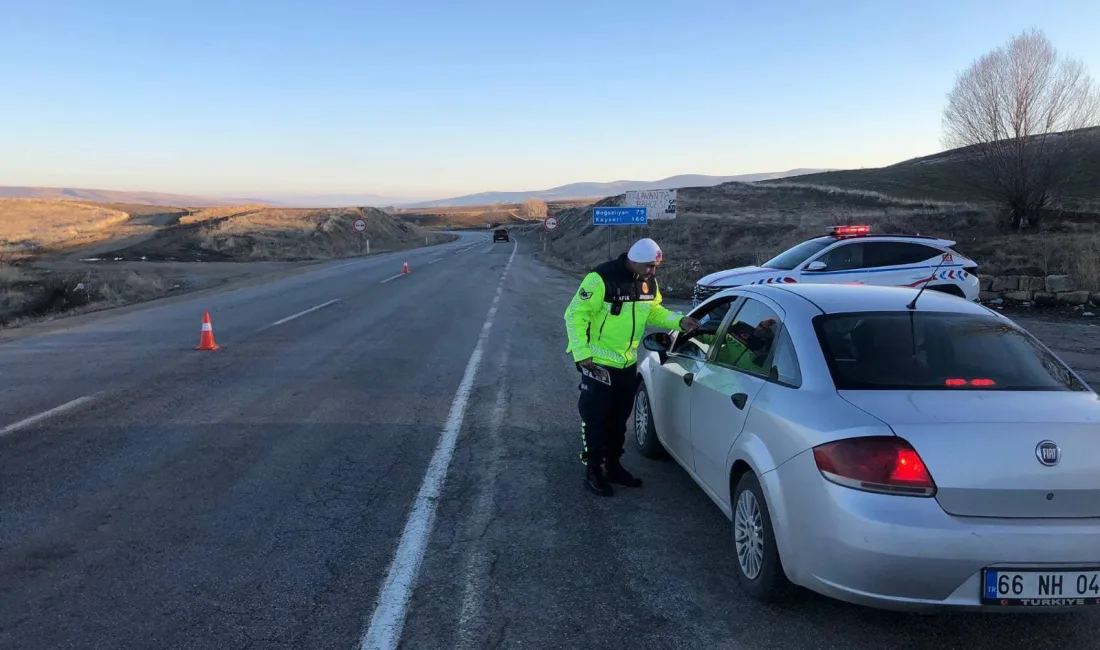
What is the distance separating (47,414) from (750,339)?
6.86m

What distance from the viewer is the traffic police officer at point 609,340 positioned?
5219mm

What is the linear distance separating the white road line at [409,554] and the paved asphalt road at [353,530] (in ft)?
0.06

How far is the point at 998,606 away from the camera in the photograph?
302 centimetres

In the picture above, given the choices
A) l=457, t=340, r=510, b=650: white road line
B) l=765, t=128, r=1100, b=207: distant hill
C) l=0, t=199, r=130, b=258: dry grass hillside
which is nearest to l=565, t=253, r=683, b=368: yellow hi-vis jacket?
l=457, t=340, r=510, b=650: white road line

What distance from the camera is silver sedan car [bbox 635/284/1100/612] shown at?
9.89 ft

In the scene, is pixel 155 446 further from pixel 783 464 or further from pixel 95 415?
pixel 783 464

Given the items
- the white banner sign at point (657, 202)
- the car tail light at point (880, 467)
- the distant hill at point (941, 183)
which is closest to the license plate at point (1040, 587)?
the car tail light at point (880, 467)

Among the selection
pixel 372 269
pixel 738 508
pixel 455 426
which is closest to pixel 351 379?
pixel 455 426

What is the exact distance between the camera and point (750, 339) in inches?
175

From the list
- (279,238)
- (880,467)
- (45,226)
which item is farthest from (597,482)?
(45,226)

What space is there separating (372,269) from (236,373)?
2228 centimetres

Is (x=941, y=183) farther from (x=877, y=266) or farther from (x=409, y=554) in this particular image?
(x=409, y=554)

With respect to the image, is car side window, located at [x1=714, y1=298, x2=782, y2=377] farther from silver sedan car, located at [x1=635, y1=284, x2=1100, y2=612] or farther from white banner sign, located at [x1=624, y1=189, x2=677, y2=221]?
white banner sign, located at [x1=624, y1=189, x2=677, y2=221]

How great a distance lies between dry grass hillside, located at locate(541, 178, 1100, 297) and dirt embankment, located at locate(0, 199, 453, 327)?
52.7 feet
